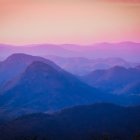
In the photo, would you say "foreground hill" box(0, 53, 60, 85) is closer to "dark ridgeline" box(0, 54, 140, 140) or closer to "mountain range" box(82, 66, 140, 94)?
"dark ridgeline" box(0, 54, 140, 140)

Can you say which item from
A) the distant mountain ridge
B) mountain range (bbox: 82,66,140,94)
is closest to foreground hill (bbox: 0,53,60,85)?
the distant mountain ridge

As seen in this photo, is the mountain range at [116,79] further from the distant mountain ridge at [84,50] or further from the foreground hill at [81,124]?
the foreground hill at [81,124]

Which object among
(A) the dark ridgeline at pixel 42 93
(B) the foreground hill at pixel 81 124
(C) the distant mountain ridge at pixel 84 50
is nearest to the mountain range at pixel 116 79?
(A) the dark ridgeline at pixel 42 93

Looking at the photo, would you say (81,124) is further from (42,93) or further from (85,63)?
(85,63)

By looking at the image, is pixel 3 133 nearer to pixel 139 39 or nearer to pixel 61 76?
pixel 61 76

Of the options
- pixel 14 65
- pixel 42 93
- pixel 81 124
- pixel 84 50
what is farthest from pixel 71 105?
pixel 14 65
